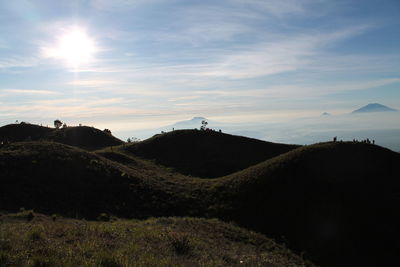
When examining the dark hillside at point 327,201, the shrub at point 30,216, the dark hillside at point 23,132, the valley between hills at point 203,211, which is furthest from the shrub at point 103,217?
the dark hillside at point 23,132

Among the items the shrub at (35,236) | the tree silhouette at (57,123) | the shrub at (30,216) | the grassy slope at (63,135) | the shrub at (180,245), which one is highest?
the tree silhouette at (57,123)

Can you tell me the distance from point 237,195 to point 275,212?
4.41 m

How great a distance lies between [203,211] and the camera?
83.2 feet

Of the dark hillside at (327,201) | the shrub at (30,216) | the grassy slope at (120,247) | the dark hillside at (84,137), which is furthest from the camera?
the dark hillside at (84,137)

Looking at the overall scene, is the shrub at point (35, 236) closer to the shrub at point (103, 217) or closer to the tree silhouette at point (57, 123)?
the shrub at point (103, 217)

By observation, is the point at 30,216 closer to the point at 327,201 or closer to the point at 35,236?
the point at 35,236

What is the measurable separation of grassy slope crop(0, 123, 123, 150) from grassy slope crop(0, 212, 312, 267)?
43.5m

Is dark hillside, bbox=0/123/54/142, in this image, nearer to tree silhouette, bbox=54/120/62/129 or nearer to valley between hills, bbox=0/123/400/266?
tree silhouette, bbox=54/120/62/129

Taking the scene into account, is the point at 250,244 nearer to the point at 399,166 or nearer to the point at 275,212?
the point at 275,212

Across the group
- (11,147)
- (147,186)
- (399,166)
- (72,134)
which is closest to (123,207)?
(147,186)

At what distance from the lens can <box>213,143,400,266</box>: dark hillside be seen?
19516mm

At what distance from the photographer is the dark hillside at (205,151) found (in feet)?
142

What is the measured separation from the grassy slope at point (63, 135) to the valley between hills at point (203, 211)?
24654mm

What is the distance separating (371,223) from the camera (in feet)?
70.4
